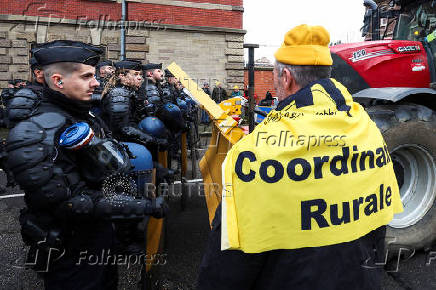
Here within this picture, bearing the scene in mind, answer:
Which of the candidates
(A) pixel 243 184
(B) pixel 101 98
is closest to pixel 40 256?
(A) pixel 243 184

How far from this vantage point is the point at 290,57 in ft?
4.34

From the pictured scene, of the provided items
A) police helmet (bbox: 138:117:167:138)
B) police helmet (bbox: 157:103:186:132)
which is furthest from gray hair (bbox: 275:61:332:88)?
police helmet (bbox: 157:103:186:132)

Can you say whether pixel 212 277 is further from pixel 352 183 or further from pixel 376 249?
pixel 376 249

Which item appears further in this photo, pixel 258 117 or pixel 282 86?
pixel 258 117

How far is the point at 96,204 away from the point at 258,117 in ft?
11.7

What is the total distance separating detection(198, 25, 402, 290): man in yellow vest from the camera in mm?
1088

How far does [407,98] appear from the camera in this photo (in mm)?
3430

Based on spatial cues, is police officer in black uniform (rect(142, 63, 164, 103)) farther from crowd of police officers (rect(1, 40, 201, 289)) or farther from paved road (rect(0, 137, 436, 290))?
crowd of police officers (rect(1, 40, 201, 289))

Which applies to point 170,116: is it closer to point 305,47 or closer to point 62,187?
point 62,187

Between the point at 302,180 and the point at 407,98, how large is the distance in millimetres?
2945

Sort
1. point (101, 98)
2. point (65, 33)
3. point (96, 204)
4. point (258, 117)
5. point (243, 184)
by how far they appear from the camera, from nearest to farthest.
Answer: point (243, 184)
point (96, 204)
point (101, 98)
point (258, 117)
point (65, 33)

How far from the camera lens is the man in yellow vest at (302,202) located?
1088 millimetres

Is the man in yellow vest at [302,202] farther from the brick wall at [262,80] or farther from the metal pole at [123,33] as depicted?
the brick wall at [262,80]

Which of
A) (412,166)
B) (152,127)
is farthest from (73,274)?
(412,166)
